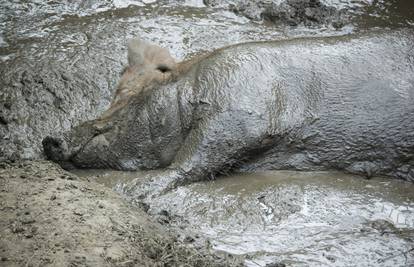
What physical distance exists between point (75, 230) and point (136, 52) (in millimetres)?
2009

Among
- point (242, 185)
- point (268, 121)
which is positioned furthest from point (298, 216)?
point (268, 121)

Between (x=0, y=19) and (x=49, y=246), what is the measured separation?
12.5ft

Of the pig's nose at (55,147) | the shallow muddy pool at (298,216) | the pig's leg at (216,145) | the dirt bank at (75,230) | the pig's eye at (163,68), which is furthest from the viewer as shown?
the pig's eye at (163,68)

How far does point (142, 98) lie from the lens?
16.2 ft

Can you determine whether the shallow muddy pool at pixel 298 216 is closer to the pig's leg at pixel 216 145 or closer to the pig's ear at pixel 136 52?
the pig's leg at pixel 216 145

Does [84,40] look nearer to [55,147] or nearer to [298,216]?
[55,147]

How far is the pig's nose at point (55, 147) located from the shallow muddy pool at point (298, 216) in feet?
0.74

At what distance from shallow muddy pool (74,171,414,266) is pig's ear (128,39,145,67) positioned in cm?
99

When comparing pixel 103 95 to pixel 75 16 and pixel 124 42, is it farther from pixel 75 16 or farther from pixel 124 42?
pixel 75 16

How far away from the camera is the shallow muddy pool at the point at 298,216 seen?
3873 mm

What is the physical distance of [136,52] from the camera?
516 centimetres

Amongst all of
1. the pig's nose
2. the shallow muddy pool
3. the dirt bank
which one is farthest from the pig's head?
the dirt bank

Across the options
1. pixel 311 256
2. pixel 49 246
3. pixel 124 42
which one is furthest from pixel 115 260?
pixel 124 42

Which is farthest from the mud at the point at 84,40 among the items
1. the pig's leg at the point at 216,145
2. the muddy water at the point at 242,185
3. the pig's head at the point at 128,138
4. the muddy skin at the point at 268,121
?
the pig's leg at the point at 216,145
